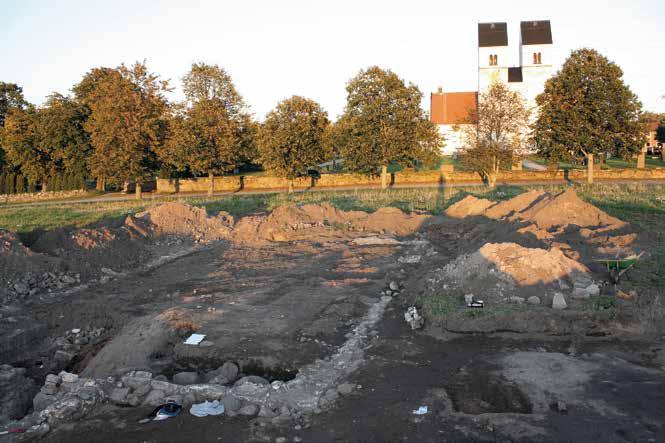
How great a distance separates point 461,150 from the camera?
38219 mm

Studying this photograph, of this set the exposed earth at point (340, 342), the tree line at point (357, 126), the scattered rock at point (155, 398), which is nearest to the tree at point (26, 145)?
the tree line at point (357, 126)

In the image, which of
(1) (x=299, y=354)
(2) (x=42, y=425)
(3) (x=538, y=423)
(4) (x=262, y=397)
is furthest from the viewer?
(1) (x=299, y=354)

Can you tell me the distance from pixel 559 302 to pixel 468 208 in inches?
537

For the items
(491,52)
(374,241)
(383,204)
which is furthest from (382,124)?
(491,52)

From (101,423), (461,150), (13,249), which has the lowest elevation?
(101,423)

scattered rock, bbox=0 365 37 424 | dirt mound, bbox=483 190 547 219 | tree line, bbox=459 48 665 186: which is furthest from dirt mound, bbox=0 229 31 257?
tree line, bbox=459 48 665 186

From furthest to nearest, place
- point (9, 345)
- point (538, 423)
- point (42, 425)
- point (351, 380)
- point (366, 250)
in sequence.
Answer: point (366, 250), point (9, 345), point (351, 380), point (42, 425), point (538, 423)

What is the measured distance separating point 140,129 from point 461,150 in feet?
77.0

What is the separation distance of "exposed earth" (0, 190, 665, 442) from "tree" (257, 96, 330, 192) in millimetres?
21316

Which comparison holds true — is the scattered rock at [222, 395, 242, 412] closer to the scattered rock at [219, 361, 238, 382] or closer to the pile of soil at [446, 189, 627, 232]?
the scattered rock at [219, 361, 238, 382]

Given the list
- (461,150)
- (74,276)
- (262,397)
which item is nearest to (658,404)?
(262,397)

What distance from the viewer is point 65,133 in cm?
4650

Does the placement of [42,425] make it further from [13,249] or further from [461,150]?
A: [461,150]

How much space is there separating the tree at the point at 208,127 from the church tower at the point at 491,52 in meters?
40.7
